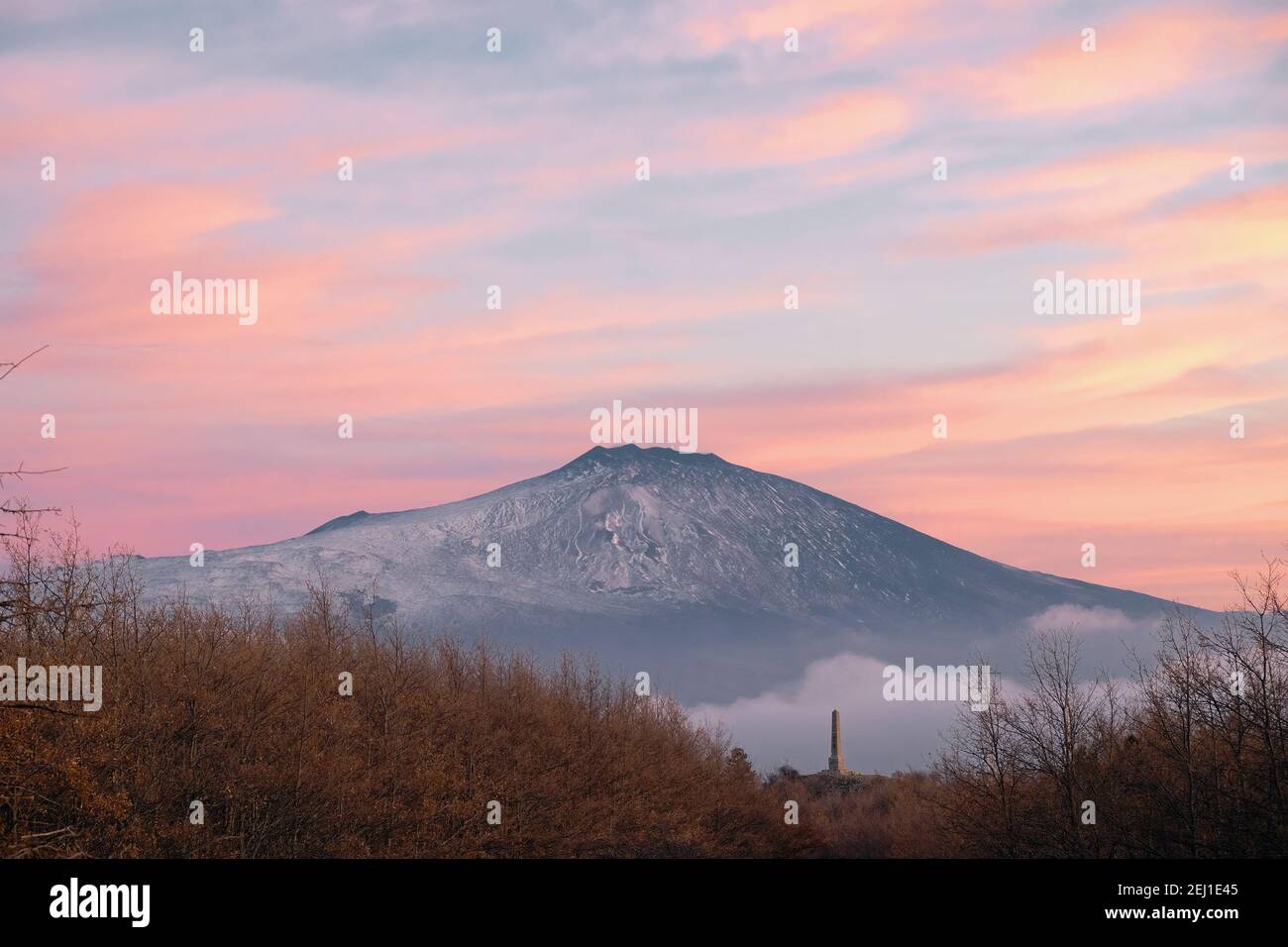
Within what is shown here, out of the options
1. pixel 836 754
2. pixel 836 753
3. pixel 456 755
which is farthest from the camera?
pixel 836 754

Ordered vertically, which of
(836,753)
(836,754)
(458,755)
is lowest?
(836,754)

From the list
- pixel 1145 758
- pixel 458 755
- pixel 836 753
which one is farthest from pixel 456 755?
pixel 836 753

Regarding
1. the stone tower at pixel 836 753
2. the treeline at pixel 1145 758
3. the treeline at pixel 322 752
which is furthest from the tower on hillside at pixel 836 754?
the treeline at pixel 1145 758

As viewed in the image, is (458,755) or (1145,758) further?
(458,755)

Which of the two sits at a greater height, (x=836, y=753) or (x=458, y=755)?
(x=458, y=755)

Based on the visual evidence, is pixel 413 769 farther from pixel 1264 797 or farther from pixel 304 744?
pixel 1264 797

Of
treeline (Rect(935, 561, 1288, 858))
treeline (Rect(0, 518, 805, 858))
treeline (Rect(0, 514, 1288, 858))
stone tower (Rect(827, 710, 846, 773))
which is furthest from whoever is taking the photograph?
stone tower (Rect(827, 710, 846, 773))

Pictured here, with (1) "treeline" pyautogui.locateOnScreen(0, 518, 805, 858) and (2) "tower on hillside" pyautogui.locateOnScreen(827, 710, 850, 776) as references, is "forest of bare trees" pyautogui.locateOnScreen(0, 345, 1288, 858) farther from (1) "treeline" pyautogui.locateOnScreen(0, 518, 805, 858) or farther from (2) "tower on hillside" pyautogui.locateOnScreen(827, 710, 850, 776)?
(2) "tower on hillside" pyautogui.locateOnScreen(827, 710, 850, 776)

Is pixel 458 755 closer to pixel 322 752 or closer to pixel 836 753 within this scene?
pixel 322 752

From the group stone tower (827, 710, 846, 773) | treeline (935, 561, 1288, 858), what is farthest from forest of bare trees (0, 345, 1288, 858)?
stone tower (827, 710, 846, 773)
